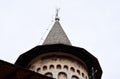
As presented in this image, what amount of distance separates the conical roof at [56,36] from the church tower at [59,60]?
0.37 meters

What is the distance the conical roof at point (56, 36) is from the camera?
74.3ft

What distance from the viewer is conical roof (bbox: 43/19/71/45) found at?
22.7 meters

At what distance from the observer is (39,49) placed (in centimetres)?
2159

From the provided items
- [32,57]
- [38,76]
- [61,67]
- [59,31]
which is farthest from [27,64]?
[38,76]

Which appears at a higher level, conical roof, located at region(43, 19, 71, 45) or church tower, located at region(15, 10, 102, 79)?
conical roof, located at region(43, 19, 71, 45)

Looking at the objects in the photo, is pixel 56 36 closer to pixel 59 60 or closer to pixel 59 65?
pixel 59 60

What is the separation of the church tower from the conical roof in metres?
0.37

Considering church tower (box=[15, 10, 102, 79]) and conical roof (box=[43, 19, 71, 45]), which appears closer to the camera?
church tower (box=[15, 10, 102, 79])

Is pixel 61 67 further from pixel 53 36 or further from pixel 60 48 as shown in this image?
pixel 53 36

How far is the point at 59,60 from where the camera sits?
21578mm

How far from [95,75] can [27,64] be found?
380 cm

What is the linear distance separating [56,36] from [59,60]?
7.53 feet

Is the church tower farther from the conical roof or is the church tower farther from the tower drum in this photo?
the conical roof

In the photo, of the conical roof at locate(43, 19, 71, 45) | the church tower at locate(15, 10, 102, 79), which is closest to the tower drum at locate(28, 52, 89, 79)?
the church tower at locate(15, 10, 102, 79)
